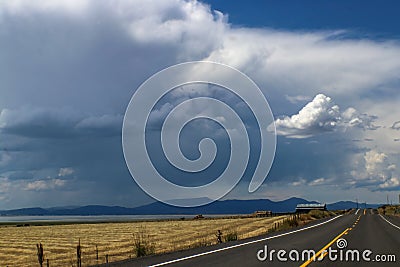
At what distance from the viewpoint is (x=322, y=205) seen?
164m

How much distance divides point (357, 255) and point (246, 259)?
4.27 m

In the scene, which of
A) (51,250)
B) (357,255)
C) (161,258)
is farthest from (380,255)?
(51,250)

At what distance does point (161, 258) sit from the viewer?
58.2ft

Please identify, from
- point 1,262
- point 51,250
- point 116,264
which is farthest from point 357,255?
point 51,250

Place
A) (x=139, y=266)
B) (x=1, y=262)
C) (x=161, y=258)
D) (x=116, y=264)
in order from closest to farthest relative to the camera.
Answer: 1. (x=139, y=266)
2. (x=116, y=264)
3. (x=161, y=258)
4. (x=1, y=262)

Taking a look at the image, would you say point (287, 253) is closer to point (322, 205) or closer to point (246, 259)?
point (246, 259)

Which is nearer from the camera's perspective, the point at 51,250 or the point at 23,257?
the point at 23,257

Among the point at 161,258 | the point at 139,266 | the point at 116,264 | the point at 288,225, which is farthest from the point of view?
the point at 288,225

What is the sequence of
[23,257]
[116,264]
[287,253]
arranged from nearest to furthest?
[116,264] < [287,253] < [23,257]

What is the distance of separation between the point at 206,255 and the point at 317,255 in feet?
13.2

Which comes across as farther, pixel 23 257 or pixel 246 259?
pixel 23 257

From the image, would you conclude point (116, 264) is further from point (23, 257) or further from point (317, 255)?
point (23, 257)

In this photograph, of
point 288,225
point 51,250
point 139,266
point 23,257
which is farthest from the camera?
point 288,225

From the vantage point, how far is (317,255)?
18.0 meters
